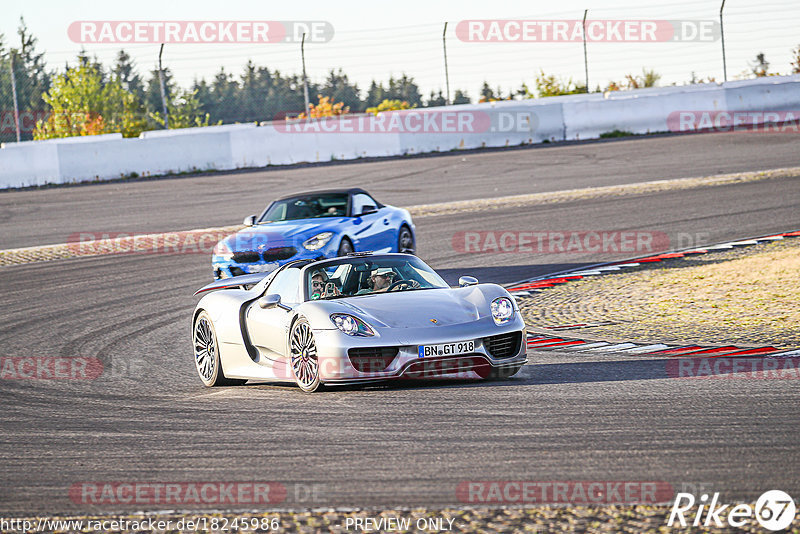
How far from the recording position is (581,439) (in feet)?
19.5

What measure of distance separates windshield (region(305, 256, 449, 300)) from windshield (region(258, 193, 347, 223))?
6219 mm

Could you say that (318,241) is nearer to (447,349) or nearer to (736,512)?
(447,349)

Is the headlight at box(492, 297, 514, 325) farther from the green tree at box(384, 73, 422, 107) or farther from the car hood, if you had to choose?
the green tree at box(384, 73, 422, 107)

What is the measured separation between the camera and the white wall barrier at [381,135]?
2852 cm

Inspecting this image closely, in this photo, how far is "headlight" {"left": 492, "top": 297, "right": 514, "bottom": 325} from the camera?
27.1 ft

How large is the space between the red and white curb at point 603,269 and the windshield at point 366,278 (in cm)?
498

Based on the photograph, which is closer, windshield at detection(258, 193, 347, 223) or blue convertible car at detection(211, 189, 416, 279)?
blue convertible car at detection(211, 189, 416, 279)

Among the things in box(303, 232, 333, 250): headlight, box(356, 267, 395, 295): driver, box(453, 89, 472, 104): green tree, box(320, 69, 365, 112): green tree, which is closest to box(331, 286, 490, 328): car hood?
box(356, 267, 395, 295): driver

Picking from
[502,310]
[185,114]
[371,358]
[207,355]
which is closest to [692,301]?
[502,310]

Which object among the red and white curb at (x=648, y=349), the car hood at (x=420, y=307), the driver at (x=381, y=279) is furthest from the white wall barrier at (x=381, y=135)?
the car hood at (x=420, y=307)

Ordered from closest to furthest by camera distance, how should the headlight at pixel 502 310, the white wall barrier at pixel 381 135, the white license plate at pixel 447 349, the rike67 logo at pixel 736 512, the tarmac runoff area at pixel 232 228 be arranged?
1. the rike67 logo at pixel 736 512
2. the white license plate at pixel 447 349
3. the headlight at pixel 502 310
4. the tarmac runoff area at pixel 232 228
5. the white wall barrier at pixel 381 135

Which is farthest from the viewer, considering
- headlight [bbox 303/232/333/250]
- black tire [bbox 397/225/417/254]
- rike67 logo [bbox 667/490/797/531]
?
black tire [bbox 397/225/417/254]

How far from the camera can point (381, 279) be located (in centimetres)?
902

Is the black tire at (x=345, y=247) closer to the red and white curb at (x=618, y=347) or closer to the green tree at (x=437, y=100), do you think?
the red and white curb at (x=618, y=347)
